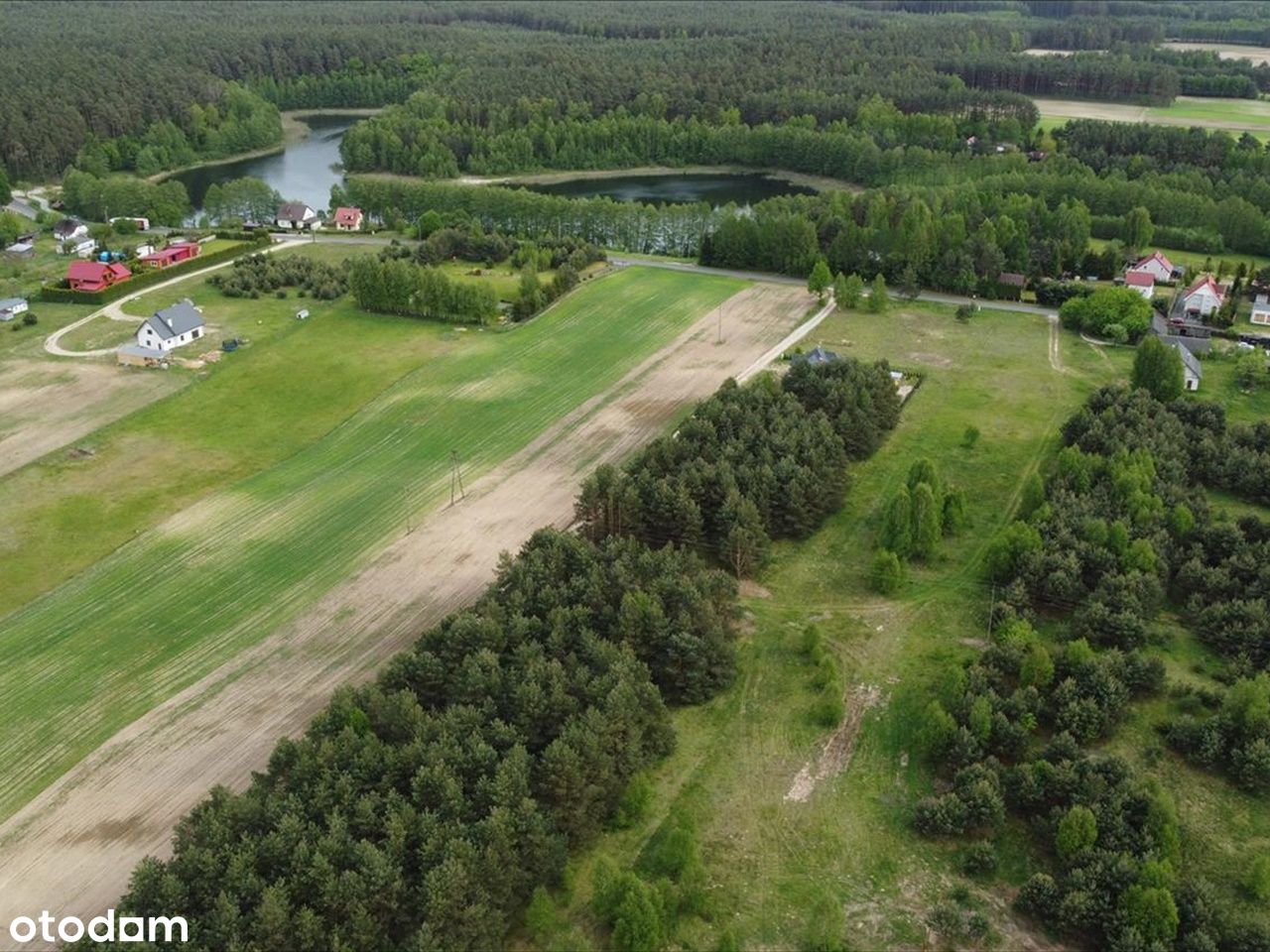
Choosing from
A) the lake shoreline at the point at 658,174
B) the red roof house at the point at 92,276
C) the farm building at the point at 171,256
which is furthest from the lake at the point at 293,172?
the red roof house at the point at 92,276

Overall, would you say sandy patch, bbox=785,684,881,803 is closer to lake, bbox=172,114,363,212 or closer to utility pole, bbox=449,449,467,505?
utility pole, bbox=449,449,467,505

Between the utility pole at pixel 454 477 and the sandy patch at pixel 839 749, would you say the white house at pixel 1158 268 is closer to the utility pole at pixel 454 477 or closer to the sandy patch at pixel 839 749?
the utility pole at pixel 454 477

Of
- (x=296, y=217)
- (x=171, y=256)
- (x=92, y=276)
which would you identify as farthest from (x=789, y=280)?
(x=92, y=276)

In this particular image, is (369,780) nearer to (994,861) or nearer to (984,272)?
(994,861)

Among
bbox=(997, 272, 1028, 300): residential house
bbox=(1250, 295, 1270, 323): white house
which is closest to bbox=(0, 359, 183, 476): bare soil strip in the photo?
bbox=(997, 272, 1028, 300): residential house

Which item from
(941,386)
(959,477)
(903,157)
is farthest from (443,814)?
(903,157)
